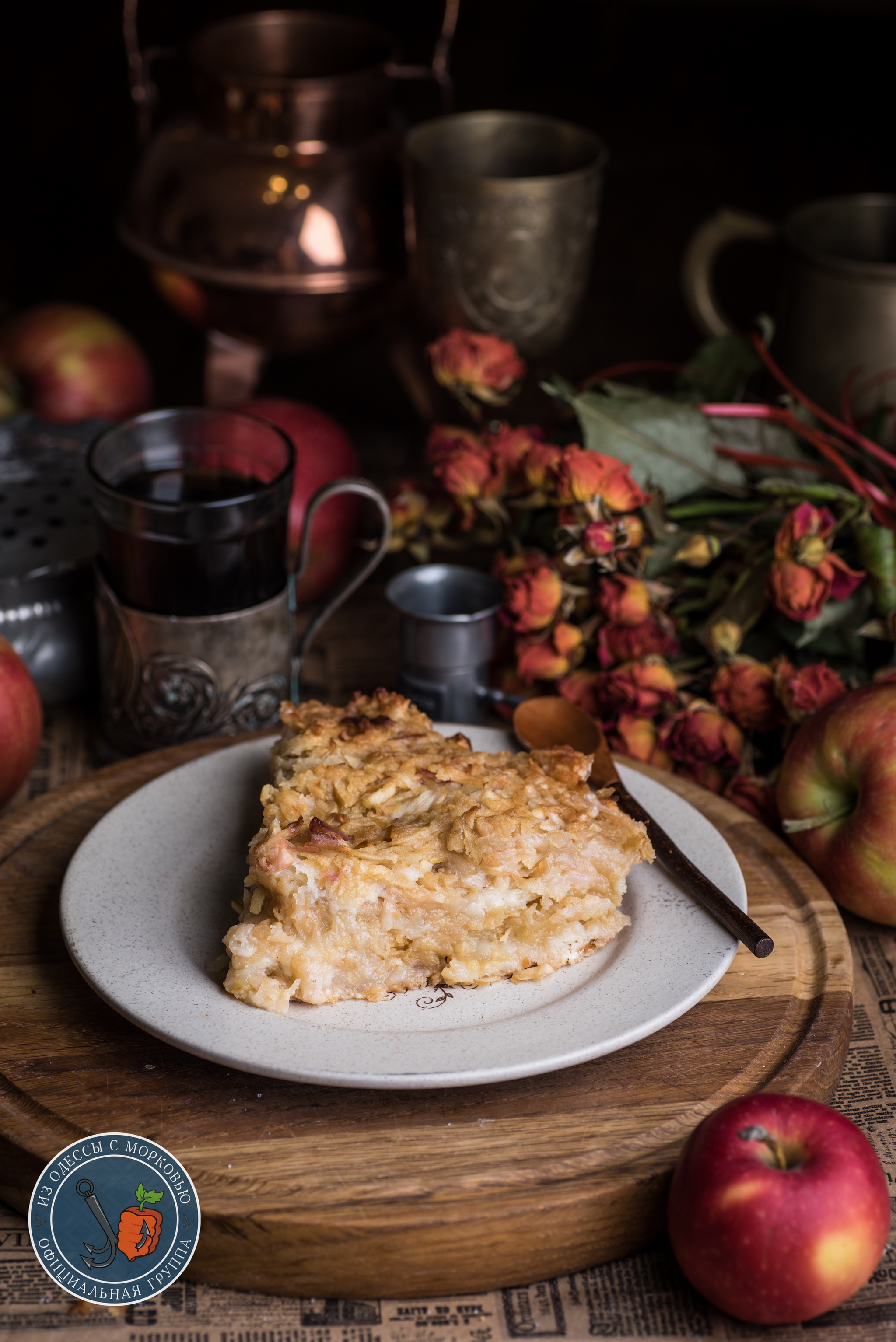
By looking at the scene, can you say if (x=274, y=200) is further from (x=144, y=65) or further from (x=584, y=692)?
(x=584, y=692)

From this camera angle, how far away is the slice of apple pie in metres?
1.02

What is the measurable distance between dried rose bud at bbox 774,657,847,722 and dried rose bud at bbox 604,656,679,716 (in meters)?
0.11

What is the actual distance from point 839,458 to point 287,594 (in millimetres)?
635

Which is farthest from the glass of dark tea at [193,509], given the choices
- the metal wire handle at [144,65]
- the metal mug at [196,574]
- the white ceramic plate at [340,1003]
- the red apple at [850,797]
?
the metal wire handle at [144,65]

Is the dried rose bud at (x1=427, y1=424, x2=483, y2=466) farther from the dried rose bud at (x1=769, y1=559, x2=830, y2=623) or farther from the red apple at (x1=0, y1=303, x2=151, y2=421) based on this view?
the red apple at (x1=0, y1=303, x2=151, y2=421)

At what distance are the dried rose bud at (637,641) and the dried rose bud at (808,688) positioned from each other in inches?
5.0

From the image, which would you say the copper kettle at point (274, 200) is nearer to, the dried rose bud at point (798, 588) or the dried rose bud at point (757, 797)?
the dried rose bud at point (798, 588)

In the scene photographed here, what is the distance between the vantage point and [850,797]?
1281mm

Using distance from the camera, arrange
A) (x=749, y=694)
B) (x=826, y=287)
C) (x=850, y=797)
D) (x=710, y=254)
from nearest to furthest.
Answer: (x=850, y=797)
(x=749, y=694)
(x=826, y=287)
(x=710, y=254)

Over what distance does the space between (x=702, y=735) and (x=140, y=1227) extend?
0.73 m

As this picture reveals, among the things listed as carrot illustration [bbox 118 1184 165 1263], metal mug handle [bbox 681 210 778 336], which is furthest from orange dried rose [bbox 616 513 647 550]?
carrot illustration [bbox 118 1184 165 1263]

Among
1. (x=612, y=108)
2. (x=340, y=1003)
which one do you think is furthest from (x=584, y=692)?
(x=612, y=108)

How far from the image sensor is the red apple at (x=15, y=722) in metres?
1.38

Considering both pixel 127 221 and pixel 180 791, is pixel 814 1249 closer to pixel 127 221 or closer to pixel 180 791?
pixel 180 791
